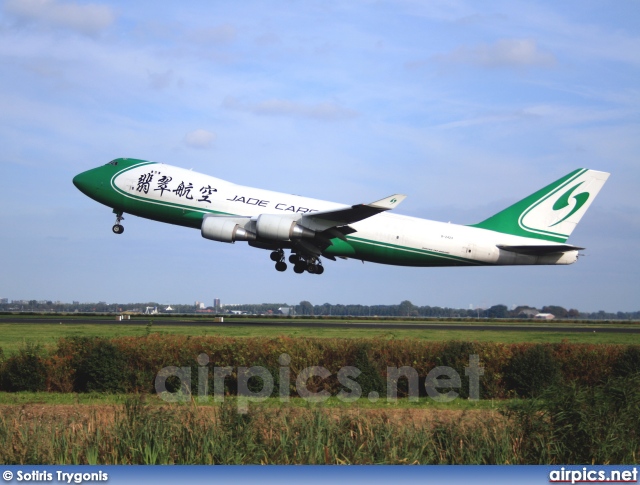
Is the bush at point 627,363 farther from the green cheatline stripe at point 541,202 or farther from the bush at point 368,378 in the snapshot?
the green cheatline stripe at point 541,202

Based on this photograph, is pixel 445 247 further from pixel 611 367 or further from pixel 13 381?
pixel 13 381

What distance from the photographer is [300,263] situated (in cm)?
4716

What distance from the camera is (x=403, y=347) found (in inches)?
987

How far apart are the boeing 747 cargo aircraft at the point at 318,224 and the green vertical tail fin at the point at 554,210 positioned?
0.19 feet

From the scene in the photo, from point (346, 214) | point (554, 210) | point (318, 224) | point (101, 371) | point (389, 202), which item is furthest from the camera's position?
point (554, 210)

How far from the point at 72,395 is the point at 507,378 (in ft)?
42.2

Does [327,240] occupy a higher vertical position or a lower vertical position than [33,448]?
higher

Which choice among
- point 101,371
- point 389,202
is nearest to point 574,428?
point 101,371

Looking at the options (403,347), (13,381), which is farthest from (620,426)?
(13,381)

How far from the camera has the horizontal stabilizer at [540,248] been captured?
142ft

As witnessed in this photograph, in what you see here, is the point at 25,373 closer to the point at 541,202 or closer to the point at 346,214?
the point at 346,214

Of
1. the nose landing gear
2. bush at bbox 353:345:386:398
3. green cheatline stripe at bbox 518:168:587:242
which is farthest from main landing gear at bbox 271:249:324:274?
bush at bbox 353:345:386:398

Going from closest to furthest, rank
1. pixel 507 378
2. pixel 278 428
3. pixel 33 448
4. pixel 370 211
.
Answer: pixel 33 448, pixel 278 428, pixel 507 378, pixel 370 211

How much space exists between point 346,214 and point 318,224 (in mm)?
2096
